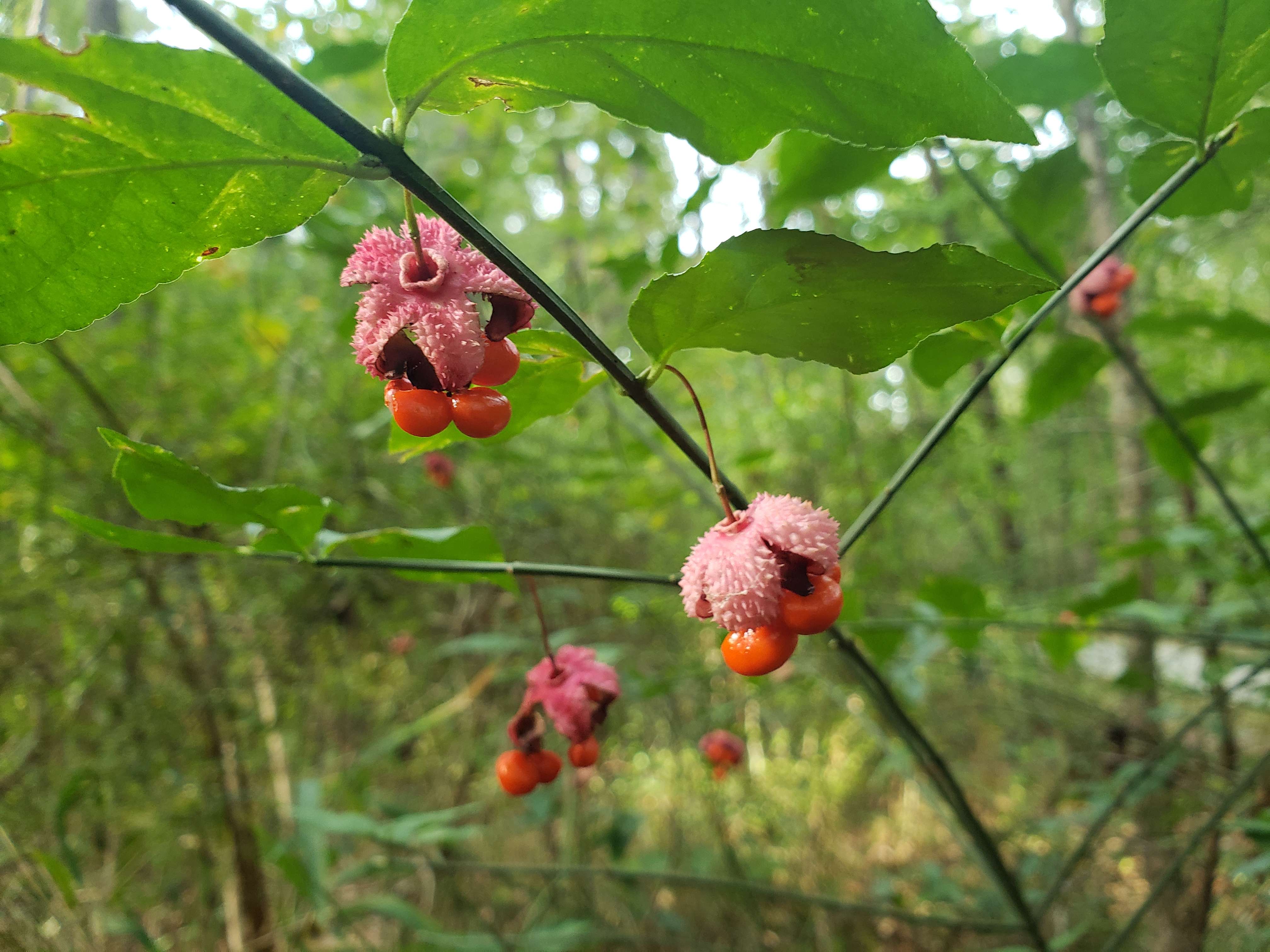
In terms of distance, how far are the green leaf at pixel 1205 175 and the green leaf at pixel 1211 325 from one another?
48 centimetres

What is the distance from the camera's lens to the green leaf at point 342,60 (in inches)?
57.2

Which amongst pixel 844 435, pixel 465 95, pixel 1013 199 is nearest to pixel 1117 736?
pixel 844 435

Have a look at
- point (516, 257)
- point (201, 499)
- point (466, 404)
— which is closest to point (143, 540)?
point (201, 499)

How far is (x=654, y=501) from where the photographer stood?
2.53m

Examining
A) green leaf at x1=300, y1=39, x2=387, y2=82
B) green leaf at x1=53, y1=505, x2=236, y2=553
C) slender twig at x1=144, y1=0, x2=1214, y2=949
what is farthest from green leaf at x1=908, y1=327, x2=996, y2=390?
green leaf at x1=300, y1=39, x2=387, y2=82

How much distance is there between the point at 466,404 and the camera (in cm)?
64

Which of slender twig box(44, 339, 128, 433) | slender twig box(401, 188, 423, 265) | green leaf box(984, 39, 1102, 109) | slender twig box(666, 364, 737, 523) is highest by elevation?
slender twig box(44, 339, 128, 433)

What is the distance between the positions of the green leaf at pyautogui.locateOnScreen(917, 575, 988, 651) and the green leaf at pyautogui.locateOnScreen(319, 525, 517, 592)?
3.38ft

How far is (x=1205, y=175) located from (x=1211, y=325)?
2.05ft

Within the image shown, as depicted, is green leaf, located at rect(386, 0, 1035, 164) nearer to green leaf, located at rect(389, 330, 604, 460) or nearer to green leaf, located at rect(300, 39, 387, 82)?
green leaf, located at rect(389, 330, 604, 460)

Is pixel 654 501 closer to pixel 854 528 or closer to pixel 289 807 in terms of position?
pixel 289 807

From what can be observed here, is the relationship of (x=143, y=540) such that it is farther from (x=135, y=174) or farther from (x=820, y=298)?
(x=820, y=298)

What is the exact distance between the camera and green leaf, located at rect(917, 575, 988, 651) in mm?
1482

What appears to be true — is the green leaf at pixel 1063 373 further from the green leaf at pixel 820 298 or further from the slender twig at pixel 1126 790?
the green leaf at pixel 820 298
